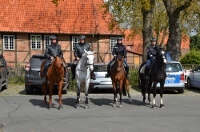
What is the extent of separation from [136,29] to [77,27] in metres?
16.0

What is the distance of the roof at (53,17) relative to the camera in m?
36.1

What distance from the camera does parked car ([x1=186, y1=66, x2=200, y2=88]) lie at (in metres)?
19.8

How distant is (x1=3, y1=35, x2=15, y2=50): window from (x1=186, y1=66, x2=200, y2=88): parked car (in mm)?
20458

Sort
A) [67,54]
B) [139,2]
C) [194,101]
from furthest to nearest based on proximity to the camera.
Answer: [67,54], [139,2], [194,101]

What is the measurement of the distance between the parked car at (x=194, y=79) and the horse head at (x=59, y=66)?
9.74 m

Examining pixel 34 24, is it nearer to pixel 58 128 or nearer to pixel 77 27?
pixel 77 27

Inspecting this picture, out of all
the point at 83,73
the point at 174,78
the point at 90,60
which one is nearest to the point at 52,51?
the point at 83,73

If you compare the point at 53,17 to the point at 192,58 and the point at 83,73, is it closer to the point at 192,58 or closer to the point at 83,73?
the point at 192,58

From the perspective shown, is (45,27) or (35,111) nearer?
(35,111)

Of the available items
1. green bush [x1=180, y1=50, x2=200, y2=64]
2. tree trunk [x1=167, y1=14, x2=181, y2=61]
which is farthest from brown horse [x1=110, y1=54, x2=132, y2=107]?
green bush [x1=180, y1=50, x2=200, y2=64]

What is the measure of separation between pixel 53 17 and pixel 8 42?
211 inches

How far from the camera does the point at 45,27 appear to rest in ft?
119

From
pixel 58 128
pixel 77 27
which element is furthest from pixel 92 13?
pixel 58 128

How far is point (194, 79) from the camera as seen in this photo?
20266mm
